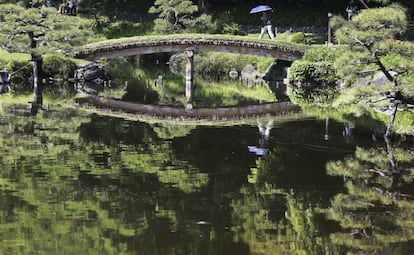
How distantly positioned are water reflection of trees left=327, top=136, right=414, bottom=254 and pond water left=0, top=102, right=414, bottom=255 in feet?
0.07

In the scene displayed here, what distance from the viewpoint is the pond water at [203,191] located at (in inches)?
409

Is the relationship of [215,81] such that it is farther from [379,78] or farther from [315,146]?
[315,146]

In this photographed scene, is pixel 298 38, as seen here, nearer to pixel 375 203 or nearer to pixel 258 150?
pixel 258 150

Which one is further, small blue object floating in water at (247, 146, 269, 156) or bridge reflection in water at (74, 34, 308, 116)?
bridge reflection in water at (74, 34, 308, 116)

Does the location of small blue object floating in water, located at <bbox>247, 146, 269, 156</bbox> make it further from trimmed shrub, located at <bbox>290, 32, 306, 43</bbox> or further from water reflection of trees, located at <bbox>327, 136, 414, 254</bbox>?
trimmed shrub, located at <bbox>290, 32, 306, 43</bbox>

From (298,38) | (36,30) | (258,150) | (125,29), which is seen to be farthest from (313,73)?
(125,29)

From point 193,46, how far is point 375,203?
952 inches

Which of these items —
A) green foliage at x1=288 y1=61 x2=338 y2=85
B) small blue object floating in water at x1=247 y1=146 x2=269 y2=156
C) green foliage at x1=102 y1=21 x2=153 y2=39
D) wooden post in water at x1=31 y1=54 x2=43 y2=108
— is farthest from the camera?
green foliage at x1=102 y1=21 x2=153 y2=39

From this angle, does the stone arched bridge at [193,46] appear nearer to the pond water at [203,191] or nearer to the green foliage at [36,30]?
the green foliage at [36,30]

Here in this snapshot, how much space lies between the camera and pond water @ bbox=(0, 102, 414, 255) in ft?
34.1

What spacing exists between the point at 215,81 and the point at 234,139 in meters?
20.7

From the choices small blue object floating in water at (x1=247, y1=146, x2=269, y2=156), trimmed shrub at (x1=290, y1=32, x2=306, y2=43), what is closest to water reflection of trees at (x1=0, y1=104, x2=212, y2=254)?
small blue object floating in water at (x1=247, y1=146, x2=269, y2=156)

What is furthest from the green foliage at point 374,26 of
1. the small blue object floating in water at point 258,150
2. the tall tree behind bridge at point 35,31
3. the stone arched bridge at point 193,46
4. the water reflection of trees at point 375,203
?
the tall tree behind bridge at point 35,31

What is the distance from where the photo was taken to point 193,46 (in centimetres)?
3566
